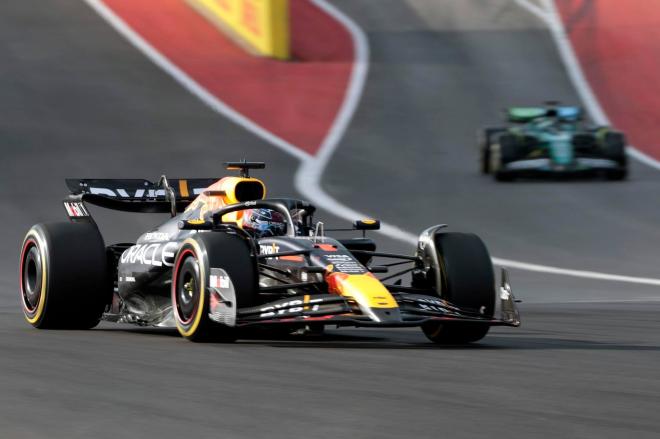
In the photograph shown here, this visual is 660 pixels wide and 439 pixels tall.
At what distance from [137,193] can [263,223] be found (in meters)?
2.31

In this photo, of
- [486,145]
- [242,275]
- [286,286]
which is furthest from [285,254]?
[486,145]

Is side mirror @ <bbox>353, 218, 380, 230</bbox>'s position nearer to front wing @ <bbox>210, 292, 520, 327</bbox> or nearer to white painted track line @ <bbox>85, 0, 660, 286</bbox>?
front wing @ <bbox>210, 292, 520, 327</bbox>

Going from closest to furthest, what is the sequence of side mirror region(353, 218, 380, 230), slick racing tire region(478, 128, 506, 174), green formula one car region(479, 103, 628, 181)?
side mirror region(353, 218, 380, 230) < green formula one car region(479, 103, 628, 181) < slick racing tire region(478, 128, 506, 174)

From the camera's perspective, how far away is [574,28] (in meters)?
36.3

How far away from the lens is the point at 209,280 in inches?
390

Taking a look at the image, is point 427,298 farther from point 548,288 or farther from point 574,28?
point 574,28

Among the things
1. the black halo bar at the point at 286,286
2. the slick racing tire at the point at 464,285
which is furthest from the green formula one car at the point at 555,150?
the black halo bar at the point at 286,286

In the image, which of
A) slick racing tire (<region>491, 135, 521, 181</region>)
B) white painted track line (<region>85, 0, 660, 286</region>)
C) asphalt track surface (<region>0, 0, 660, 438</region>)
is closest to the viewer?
asphalt track surface (<region>0, 0, 660, 438</region>)

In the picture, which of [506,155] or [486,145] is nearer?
[506,155]

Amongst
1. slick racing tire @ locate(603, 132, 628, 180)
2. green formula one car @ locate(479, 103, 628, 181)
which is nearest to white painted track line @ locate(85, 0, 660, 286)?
slick racing tire @ locate(603, 132, 628, 180)

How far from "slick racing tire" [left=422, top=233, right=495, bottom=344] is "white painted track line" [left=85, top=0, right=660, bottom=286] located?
8.24 m

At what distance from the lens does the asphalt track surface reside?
6.65 m

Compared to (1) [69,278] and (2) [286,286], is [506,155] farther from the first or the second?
(2) [286,286]

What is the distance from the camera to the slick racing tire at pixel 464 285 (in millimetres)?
10461
